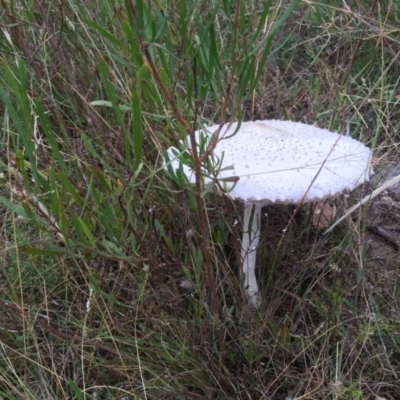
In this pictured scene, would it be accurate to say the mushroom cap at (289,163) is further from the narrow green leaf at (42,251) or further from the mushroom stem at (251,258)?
the narrow green leaf at (42,251)

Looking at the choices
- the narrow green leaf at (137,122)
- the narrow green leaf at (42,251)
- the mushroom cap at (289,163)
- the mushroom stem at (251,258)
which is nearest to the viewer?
the narrow green leaf at (137,122)

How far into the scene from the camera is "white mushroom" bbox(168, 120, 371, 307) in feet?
3.72

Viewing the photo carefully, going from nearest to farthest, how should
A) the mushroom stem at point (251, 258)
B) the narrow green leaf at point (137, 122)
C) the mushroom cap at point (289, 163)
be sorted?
the narrow green leaf at point (137, 122), the mushroom cap at point (289, 163), the mushroom stem at point (251, 258)

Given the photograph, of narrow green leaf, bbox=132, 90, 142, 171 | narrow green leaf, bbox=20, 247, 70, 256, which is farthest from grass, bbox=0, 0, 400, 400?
narrow green leaf, bbox=132, 90, 142, 171

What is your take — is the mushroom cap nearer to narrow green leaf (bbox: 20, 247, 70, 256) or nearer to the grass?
the grass

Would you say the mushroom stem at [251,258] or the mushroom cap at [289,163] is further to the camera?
the mushroom stem at [251,258]

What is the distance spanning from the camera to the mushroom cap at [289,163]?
3.71ft

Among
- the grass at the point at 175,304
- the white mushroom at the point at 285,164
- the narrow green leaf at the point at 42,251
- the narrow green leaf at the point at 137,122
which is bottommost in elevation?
the grass at the point at 175,304

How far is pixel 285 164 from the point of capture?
1.19 meters

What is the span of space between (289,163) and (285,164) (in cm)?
1

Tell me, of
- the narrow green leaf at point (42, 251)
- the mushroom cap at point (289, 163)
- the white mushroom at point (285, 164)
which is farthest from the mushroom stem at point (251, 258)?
the narrow green leaf at point (42, 251)

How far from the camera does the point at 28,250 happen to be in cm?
92

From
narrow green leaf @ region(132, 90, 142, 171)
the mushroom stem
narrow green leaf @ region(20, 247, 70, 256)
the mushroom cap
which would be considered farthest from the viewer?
the mushroom stem

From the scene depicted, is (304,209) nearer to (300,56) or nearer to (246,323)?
(246,323)
